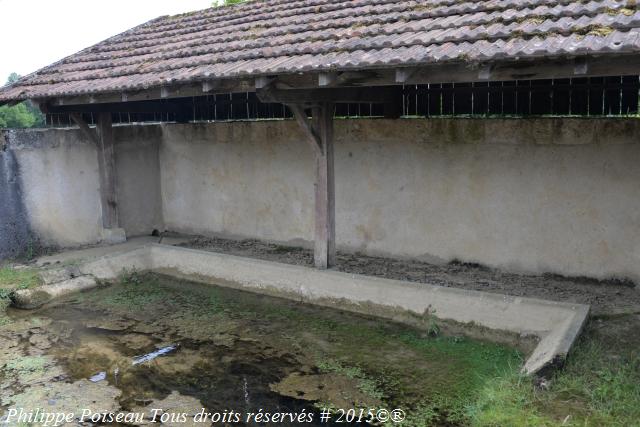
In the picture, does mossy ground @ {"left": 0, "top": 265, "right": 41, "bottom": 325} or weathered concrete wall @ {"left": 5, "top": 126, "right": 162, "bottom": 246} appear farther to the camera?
weathered concrete wall @ {"left": 5, "top": 126, "right": 162, "bottom": 246}

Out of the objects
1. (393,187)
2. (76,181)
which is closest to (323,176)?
(393,187)

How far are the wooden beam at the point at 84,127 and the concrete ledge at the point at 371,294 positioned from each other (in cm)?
211

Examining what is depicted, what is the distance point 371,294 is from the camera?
21.6 ft

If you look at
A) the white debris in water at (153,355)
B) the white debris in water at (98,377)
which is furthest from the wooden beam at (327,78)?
the white debris in water at (98,377)

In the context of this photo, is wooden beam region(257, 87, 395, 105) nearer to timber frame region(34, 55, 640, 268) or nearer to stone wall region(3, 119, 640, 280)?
timber frame region(34, 55, 640, 268)

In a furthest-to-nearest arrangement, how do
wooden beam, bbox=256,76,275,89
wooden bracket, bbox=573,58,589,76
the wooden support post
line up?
the wooden support post, wooden beam, bbox=256,76,275,89, wooden bracket, bbox=573,58,589,76

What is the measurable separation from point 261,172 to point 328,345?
3986 mm

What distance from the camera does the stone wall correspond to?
6.56m

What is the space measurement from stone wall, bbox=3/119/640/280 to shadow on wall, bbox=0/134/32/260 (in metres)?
0.14

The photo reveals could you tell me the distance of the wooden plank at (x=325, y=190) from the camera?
682cm

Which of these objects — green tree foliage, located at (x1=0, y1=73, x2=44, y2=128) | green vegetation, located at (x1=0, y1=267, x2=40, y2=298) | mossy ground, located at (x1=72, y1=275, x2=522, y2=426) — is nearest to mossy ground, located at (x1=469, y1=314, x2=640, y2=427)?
mossy ground, located at (x1=72, y1=275, x2=522, y2=426)

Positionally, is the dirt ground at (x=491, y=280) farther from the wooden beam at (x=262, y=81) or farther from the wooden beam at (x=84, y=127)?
the wooden beam at (x=84, y=127)

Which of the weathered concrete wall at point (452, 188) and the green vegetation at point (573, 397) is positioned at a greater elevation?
the weathered concrete wall at point (452, 188)

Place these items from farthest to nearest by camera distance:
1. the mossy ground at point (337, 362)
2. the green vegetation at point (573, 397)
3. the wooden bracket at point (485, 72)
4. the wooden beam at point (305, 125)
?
the wooden beam at point (305, 125) → the wooden bracket at point (485, 72) → the mossy ground at point (337, 362) → the green vegetation at point (573, 397)
